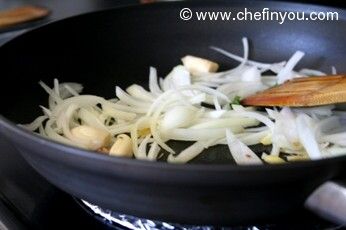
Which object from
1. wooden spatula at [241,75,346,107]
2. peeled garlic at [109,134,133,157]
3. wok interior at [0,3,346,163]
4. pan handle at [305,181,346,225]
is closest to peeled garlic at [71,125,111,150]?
peeled garlic at [109,134,133,157]

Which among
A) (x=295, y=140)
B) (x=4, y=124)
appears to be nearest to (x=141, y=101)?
(x=295, y=140)

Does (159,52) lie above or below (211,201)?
above

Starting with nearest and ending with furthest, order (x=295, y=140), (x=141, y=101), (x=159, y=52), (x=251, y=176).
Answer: (x=251, y=176) < (x=295, y=140) < (x=141, y=101) < (x=159, y=52)

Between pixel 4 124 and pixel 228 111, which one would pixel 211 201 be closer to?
pixel 4 124

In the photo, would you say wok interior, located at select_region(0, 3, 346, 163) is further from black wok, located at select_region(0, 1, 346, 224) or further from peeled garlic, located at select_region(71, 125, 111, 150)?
peeled garlic, located at select_region(71, 125, 111, 150)

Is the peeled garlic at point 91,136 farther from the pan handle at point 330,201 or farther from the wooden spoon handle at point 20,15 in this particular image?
the wooden spoon handle at point 20,15

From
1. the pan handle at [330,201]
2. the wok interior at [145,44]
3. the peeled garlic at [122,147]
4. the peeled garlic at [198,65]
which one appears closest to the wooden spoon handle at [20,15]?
the wok interior at [145,44]

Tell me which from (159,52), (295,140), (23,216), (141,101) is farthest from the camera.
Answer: (159,52)
